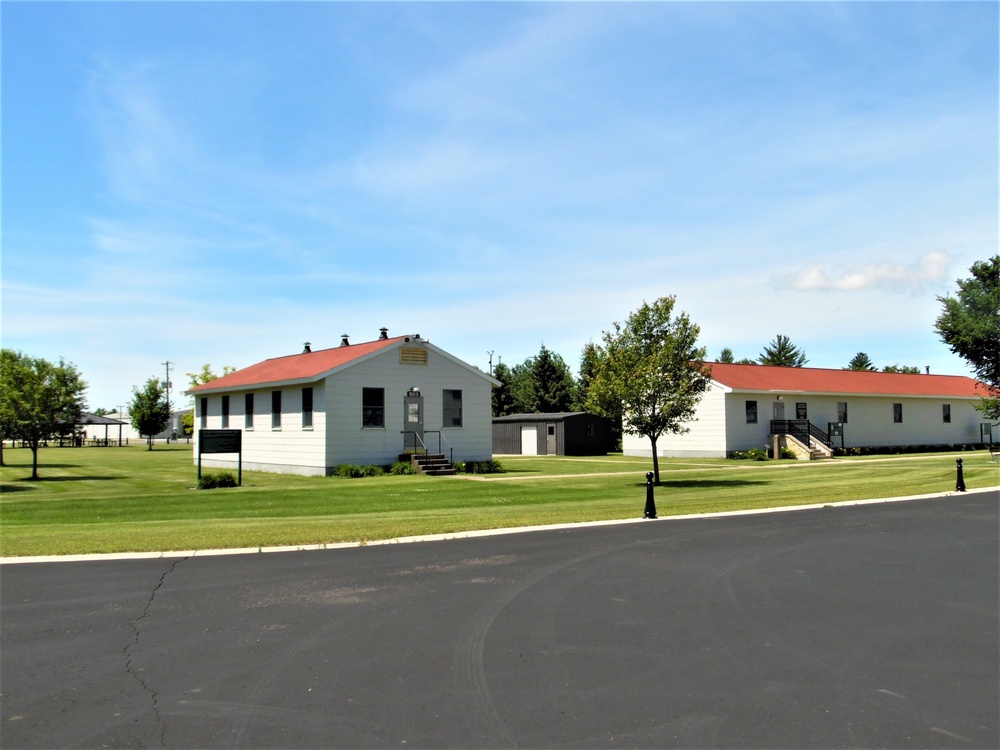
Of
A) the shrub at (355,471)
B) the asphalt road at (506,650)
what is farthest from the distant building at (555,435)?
the asphalt road at (506,650)

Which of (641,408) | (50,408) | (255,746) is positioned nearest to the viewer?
(255,746)

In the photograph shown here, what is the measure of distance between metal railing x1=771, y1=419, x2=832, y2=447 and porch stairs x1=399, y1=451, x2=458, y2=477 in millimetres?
21541

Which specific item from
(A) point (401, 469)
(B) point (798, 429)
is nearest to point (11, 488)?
(A) point (401, 469)

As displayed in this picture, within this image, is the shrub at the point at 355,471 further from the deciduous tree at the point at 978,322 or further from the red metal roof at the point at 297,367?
the deciduous tree at the point at 978,322

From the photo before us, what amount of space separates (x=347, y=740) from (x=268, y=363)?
36.2 m

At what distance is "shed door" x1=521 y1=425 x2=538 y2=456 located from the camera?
50438 millimetres

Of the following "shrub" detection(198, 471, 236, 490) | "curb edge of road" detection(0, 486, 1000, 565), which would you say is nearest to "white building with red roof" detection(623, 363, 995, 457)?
"curb edge of road" detection(0, 486, 1000, 565)

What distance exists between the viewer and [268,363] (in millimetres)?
39219

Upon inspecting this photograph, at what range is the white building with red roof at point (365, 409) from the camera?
94.3 ft

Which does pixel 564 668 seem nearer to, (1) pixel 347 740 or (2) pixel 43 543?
(1) pixel 347 740

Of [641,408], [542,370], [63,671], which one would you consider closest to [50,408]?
[641,408]

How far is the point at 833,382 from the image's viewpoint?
156 ft

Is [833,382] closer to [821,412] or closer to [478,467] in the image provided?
[821,412]

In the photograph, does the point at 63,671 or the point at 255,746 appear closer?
the point at 255,746
